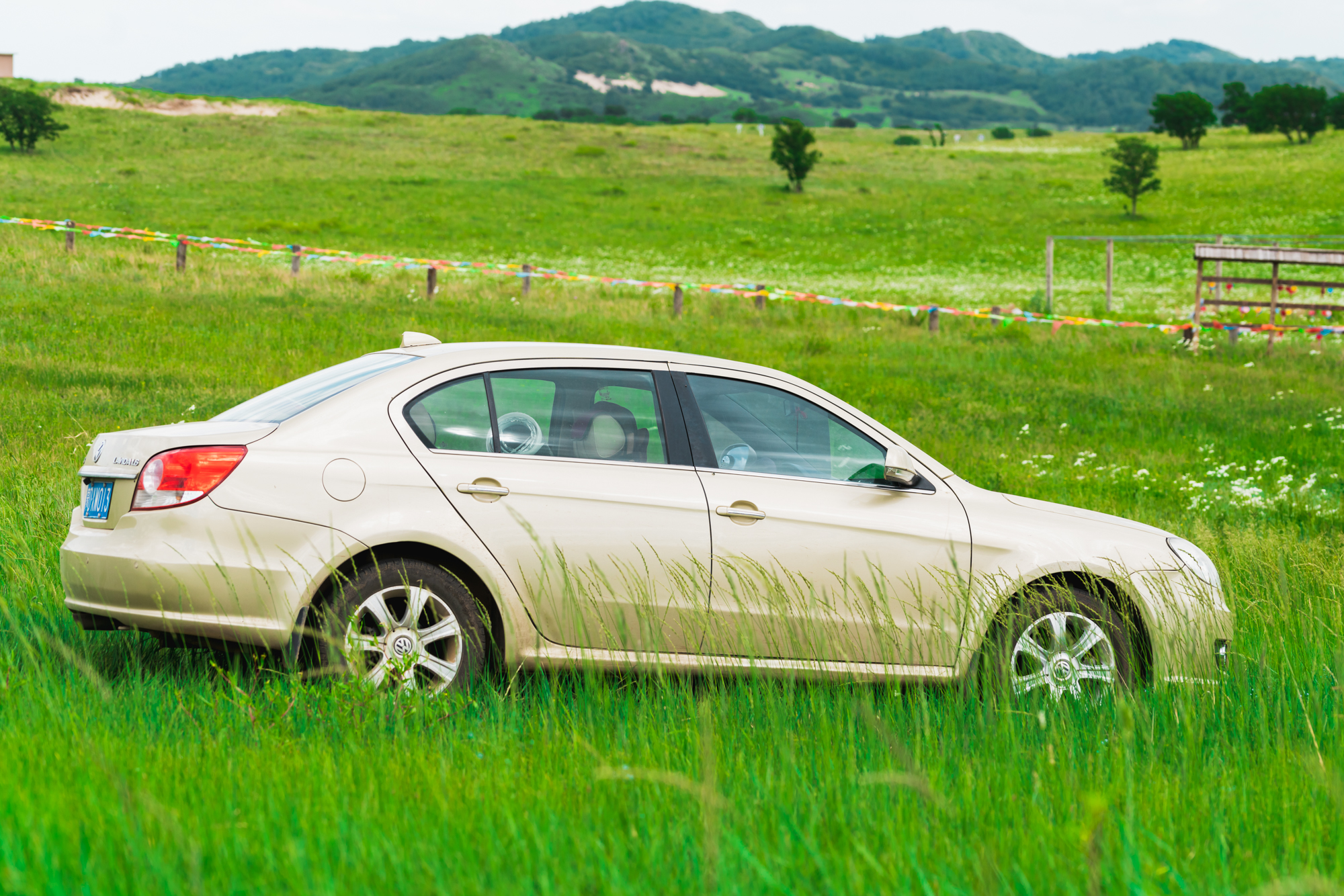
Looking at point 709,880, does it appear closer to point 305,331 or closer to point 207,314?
point 305,331

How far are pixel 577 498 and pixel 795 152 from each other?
5968 centimetres

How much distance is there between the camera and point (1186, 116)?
8031cm

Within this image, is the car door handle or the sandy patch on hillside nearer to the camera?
the car door handle

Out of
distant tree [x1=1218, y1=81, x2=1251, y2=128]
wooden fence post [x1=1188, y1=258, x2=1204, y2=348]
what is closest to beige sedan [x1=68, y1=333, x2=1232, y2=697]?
wooden fence post [x1=1188, y1=258, x2=1204, y2=348]

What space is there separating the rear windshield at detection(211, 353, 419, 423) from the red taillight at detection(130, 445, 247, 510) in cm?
35

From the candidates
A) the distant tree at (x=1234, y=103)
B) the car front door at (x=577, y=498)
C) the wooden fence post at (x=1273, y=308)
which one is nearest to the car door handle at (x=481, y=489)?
the car front door at (x=577, y=498)

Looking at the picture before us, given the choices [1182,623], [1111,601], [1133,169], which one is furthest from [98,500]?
[1133,169]

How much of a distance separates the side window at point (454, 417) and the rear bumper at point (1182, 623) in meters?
2.73

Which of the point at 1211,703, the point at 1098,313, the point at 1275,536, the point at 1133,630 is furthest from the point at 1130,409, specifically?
the point at 1098,313

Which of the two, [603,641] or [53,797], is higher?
[53,797]

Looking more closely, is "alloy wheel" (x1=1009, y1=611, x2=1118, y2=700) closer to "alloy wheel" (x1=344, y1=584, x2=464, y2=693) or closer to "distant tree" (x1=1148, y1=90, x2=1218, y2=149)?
"alloy wheel" (x1=344, y1=584, x2=464, y2=693)

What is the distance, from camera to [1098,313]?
26219 millimetres

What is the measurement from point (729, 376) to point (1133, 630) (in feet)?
6.74

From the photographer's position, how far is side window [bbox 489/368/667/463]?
484 centimetres
